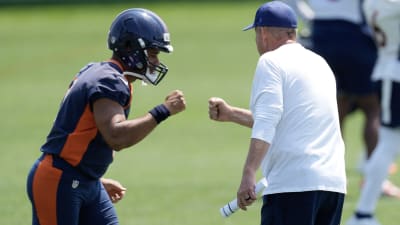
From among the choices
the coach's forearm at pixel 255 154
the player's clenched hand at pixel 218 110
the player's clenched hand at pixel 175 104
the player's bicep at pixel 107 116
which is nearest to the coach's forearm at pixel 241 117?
the player's clenched hand at pixel 218 110

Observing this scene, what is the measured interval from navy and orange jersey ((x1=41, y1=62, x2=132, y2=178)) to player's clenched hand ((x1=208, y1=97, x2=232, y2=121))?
59 centimetres

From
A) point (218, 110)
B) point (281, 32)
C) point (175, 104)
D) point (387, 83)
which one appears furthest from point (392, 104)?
point (175, 104)

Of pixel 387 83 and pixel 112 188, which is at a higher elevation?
pixel 112 188

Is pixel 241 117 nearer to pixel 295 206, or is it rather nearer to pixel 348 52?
pixel 295 206

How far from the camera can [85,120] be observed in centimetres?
639

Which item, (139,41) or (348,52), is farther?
(348,52)

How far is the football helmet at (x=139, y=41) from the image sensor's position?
6.62 metres

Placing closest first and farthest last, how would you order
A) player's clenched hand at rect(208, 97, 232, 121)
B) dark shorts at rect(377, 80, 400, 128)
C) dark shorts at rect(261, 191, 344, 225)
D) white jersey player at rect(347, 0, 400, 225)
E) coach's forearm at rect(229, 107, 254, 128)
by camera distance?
dark shorts at rect(261, 191, 344, 225), player's clenched hand at rect(208, 97, 232, 121), coach's forearm at rect(229, 107, 254, 128), white jersey player at rect(347, 0, 400, 225), dark shorts at rect(377, 80, 400, 128)

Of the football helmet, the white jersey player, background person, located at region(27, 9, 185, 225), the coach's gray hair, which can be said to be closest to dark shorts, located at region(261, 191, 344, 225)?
background person, located at region(27, 9, 185, 225)

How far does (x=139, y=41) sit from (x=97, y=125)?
65 centimetres

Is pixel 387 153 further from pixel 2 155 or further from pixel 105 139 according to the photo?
pixel 2 155

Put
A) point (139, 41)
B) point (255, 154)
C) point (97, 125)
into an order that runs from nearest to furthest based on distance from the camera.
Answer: point (255, 154) → point (97, 125) → point (139, 41)

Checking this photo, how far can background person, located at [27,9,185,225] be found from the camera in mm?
6320

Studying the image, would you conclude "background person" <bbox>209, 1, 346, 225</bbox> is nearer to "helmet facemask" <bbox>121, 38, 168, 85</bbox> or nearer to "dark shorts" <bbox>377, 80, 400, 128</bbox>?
"helmet facemask" <bbox>121, 38, 168, 85</bbox>
